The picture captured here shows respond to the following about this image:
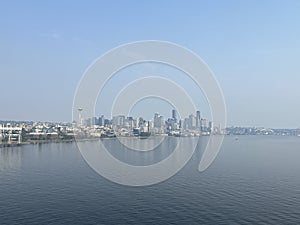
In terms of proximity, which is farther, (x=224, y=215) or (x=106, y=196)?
(x=106, y=196)

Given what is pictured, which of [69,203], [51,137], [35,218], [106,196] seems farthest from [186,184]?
[51,137]

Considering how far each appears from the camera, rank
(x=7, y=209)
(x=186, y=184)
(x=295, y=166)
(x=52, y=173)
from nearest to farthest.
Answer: (x=7, y=209), (x=186, y=184), (x=52, y=173), (x=295, y=166)

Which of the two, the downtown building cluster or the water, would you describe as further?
the downtown building cluster

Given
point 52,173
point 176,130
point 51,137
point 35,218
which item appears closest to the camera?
point 35,218

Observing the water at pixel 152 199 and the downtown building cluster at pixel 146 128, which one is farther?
the downtown building cluster at pixel 146 128

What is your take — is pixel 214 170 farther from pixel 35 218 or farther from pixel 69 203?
pixel 35 218

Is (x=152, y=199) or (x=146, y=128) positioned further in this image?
(x=146, y=128)

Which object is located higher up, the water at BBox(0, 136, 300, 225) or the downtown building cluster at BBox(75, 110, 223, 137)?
the downtown building cluster at BBox(75, 110, 223, 137)

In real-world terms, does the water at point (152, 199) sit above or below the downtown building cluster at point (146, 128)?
below
